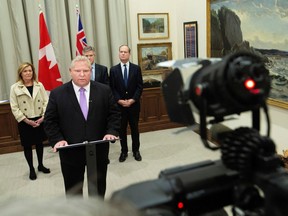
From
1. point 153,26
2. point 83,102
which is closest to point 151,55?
point 153,26

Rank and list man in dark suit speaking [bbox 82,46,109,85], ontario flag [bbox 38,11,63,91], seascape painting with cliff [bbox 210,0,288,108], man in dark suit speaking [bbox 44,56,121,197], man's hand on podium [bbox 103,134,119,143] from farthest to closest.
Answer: ontario flag [bbox 38,11,63,91], man in dark suit speaking [bbox 82,46,109,85], seascape painting with cliff [bbox 210,0,288,108], man in dark suit speaking [bbox 44,56,121,197], man's hand on podium [bbox 103,134,119,143]

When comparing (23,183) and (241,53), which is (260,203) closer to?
(241,53)

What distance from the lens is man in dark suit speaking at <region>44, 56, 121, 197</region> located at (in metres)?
2.56

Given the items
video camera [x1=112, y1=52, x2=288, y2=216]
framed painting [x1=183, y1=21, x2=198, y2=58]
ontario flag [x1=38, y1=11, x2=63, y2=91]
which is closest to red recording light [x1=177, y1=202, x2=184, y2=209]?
video camera [x1=112, y1=52, x2=288, y2=216]

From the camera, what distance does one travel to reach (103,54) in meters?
5.13

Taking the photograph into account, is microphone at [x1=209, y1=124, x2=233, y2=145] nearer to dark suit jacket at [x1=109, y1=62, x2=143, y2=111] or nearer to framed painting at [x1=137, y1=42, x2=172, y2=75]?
dark suit jacket at [x1=109, y1=62, x2=143, y2=111]

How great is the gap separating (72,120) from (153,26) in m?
3.28

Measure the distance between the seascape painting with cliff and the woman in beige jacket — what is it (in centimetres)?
243

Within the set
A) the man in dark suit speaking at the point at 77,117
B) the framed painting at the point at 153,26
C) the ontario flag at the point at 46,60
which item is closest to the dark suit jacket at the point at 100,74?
the ontario flag at the point at 46,60

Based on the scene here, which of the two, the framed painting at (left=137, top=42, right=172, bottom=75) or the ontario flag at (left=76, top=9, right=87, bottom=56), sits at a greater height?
the ontario flag at (left=76, top=9, right=87, bottom=56)

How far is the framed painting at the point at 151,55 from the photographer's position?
5.43 m

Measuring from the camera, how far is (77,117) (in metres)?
2.56

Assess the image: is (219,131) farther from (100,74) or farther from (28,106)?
(100,74)

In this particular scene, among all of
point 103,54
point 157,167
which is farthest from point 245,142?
point 103,54
